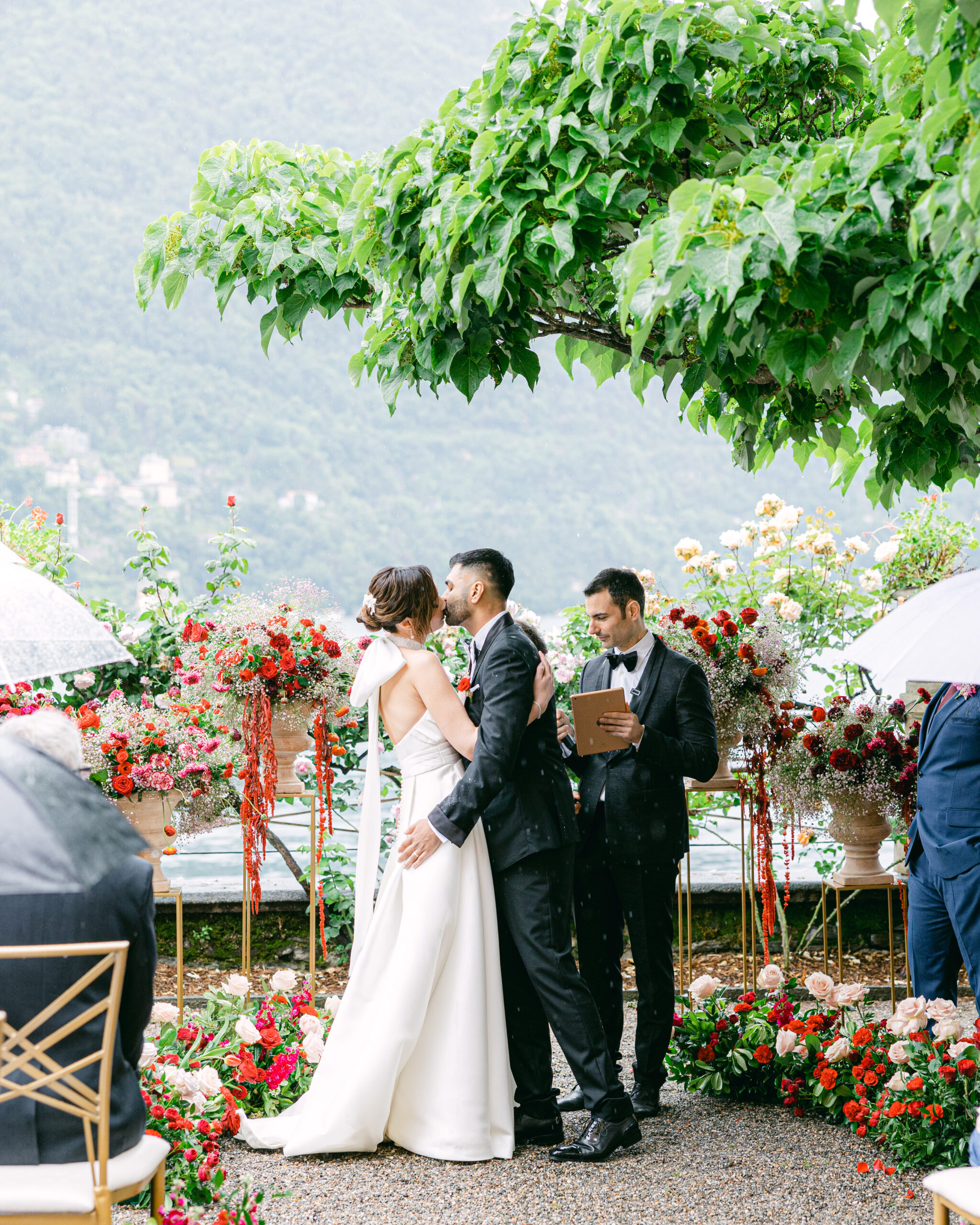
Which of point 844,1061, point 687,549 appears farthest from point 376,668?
point 687,549

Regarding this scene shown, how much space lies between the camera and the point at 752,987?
5023mm

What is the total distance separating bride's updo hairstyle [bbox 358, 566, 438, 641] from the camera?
12.1 ft

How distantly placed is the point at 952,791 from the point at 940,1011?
2.18 feet

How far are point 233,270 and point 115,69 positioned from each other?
1417 inches

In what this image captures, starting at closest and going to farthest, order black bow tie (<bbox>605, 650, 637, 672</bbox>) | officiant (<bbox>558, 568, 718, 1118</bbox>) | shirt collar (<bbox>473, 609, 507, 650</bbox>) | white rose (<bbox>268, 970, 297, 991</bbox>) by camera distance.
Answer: shirt collar (<bbox>473, 609, 507, 650</bbox>) < officiant (<bbox>558, 568, 718, 1118</bbox>) < black bow tie (<bbox>605, 650, 637, 672</bbox>) < white rose (<bbox>268, 970, 297, 991</bbox>)

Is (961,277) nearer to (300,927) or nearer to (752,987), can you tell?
(752,987)

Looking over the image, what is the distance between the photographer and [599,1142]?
3547 mm

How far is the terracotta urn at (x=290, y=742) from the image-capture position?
15.3 feet

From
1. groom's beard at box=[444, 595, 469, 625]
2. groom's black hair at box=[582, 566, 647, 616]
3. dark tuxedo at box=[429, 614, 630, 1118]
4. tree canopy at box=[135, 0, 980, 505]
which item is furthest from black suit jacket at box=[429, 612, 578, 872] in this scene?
tree canopy at box=[135, 0, 980, 505]

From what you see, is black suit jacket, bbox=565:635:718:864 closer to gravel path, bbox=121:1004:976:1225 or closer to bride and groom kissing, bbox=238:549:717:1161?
bride and groom kissing, bbox=238:549:717:1161

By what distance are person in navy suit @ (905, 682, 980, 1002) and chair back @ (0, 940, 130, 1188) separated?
2.54m

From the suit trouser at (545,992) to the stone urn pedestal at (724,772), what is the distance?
1235mm

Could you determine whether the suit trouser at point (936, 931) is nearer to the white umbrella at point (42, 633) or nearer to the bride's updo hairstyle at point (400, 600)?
the bride's updo hairstyle at point (400, 600)

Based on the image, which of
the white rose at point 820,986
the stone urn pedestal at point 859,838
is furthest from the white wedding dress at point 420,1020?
the stone urn pedestal at point 859,838
